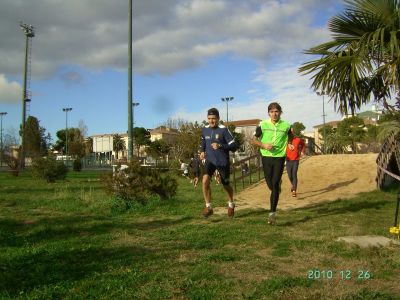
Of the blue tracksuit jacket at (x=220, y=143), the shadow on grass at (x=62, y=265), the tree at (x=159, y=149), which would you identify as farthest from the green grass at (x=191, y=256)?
the tree at (x=159, y=149)

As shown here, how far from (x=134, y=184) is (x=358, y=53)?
15.3 ft

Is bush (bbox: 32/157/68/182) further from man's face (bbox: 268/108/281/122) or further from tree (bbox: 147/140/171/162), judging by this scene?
tree (bbox: 147/140/171/162)

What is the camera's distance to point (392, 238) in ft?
17.9

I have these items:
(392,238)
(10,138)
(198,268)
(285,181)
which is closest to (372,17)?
(392,238)

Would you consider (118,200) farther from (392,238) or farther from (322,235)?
(392,238)

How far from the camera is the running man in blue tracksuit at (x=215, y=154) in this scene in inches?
282

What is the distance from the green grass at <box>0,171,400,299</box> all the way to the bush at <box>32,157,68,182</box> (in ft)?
33.0

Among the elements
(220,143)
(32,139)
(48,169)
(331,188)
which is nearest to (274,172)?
(220,143)

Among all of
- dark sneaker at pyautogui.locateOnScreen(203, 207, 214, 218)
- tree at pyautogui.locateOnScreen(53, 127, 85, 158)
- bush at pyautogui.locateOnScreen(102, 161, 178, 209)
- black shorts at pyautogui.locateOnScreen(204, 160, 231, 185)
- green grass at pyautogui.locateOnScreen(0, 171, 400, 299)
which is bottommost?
green grass at pyautogui.locateOnScreen(0, 171, 400, 299)

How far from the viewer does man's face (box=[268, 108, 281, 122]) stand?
6.99 metres

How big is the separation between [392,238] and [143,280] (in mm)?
3206

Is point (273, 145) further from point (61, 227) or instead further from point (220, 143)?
point (61, 227)

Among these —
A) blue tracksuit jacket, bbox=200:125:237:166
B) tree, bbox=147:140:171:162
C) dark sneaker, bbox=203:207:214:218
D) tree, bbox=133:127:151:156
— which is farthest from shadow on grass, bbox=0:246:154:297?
tree, bbox=133:127:151:156

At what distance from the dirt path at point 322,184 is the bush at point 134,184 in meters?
1.43
